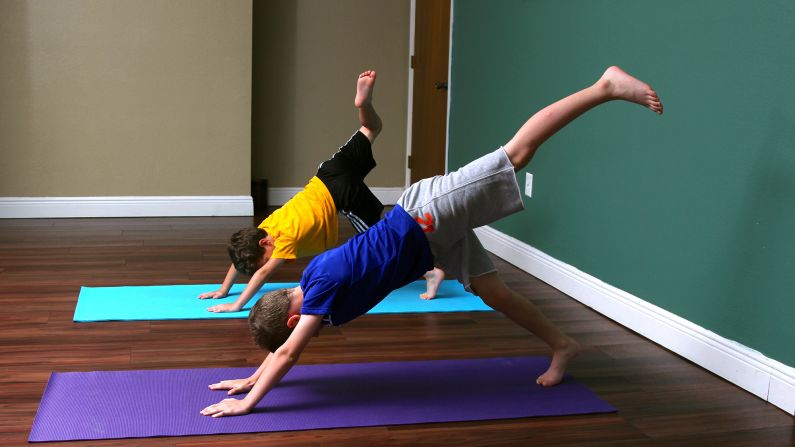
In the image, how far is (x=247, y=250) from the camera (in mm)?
3209

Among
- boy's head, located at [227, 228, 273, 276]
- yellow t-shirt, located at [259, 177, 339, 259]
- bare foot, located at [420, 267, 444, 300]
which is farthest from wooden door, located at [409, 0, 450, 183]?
boy's head, located at [227, 228, 273, 276]

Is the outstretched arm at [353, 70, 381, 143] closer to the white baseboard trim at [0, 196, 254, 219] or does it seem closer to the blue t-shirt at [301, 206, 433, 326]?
the blue t-shirt at [301, 206, 433, 326]

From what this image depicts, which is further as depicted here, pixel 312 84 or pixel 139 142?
pixel 312 84

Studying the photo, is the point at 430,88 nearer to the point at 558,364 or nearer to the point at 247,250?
the point at 247,250

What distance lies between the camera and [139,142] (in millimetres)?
5543

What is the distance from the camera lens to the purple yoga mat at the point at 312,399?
88.5 inches

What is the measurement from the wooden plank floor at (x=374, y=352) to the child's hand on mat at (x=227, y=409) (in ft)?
0.37

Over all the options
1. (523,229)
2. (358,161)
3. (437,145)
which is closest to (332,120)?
(437,145)

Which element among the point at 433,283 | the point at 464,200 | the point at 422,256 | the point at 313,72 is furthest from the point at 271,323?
the point at 313,72

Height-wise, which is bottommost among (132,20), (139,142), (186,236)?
(186,236)

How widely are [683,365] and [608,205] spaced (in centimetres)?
90

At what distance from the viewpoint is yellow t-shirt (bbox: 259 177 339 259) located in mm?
3281

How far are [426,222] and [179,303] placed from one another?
1.49m

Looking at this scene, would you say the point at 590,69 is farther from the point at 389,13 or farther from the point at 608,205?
the point at 389,13
